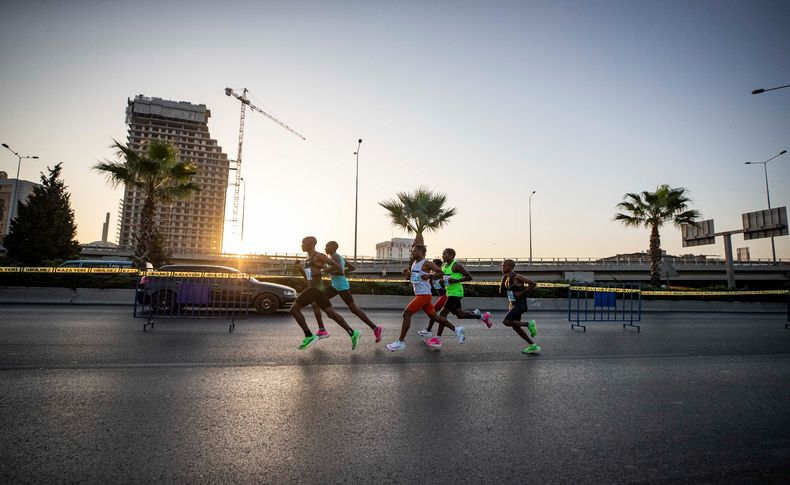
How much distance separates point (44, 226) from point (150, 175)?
19321 millimetres

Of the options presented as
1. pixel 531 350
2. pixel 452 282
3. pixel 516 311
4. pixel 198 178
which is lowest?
pixel 531 350

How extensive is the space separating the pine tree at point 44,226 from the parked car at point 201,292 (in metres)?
28.6

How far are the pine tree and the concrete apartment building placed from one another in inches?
4500

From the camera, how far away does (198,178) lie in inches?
5719

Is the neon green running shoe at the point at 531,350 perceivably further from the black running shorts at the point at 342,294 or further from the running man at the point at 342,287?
the black running shorts at the point at 342,294

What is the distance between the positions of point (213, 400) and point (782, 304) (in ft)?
103

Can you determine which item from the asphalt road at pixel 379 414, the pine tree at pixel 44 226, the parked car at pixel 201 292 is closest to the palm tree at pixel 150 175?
the parked car at pixel 201 292

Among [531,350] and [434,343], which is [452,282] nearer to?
[434,343]

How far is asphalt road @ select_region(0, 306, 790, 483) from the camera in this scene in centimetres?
269

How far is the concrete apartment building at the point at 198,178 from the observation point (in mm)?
149375

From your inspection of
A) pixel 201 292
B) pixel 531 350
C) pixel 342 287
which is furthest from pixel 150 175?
pixel 531 350

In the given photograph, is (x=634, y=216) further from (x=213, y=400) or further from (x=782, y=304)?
(x=213, y=400)

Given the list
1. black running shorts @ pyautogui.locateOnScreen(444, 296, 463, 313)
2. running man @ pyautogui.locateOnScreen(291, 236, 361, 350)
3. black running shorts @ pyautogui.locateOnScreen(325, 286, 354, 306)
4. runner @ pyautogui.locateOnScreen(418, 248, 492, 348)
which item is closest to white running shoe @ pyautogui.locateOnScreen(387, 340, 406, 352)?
running man @ pyautogui.locateOnScreen(291, 236, 361, 350)

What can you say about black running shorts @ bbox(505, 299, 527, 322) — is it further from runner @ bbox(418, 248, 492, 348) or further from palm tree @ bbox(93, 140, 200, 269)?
palm tree @ bbox(93, 140, 200, 269)
